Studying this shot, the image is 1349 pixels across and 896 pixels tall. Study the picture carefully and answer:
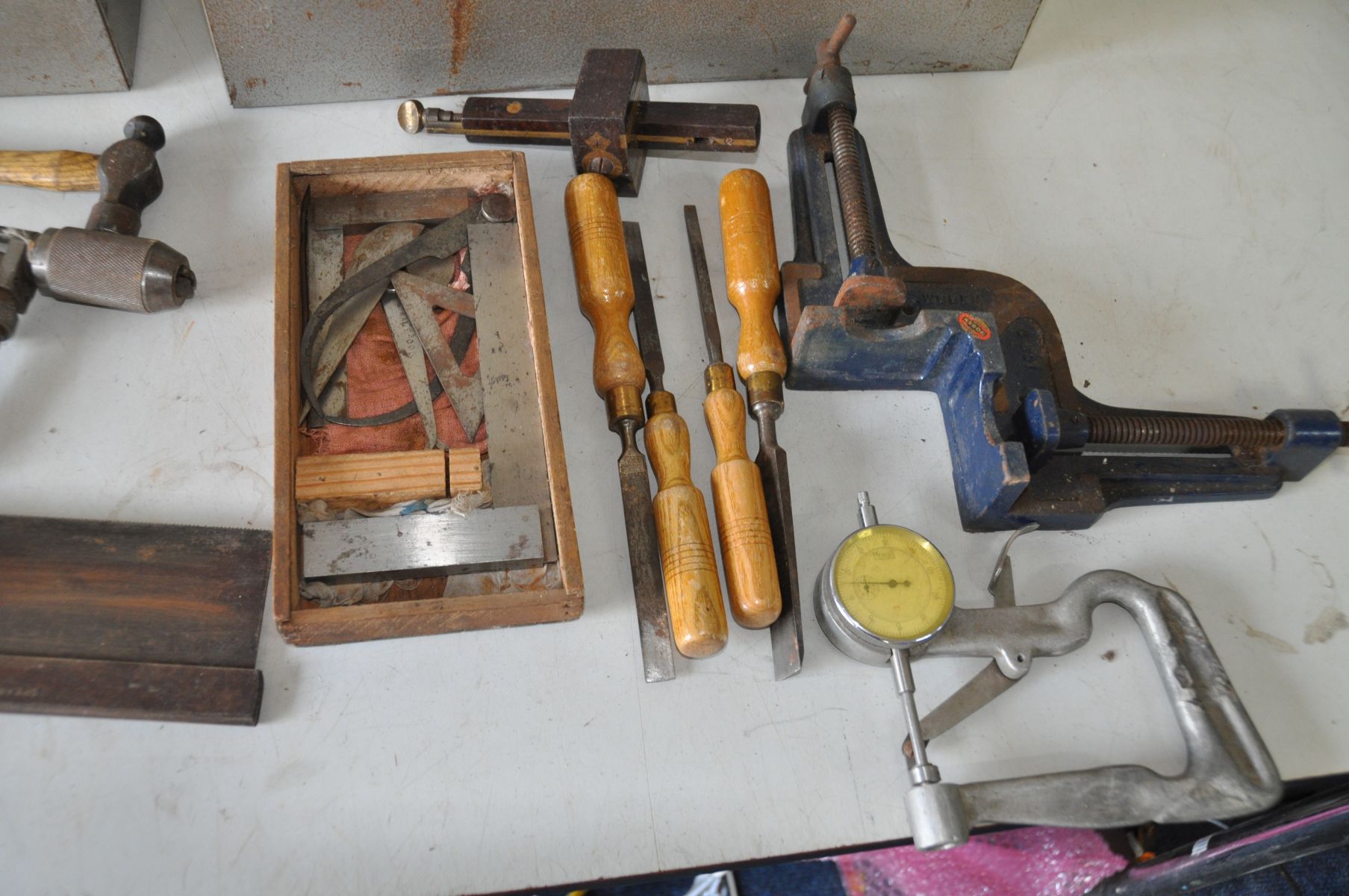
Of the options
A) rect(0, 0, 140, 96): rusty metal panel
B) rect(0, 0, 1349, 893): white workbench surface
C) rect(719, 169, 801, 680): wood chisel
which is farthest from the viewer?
rect(0, 0, 140, 96): rusty metal panel

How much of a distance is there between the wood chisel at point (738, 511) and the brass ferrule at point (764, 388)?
0.09 feet

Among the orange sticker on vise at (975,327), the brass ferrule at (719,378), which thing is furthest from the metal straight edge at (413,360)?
the orange sticker on vise at (975,327)

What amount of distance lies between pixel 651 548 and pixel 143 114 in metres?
1.22

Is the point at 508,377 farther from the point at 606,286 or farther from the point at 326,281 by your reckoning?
the point at 326,281

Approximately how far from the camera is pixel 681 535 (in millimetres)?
1260

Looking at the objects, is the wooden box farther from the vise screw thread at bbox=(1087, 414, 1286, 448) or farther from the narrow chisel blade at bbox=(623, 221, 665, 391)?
the vise screw thread at bbox=(1087, 414, 1286, 448)

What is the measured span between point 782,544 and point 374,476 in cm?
58

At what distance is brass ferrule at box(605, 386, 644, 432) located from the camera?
1.37 metres

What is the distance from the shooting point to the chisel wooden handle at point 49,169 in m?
1.49

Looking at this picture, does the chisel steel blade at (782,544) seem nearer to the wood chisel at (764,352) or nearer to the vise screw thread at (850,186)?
the wood chisel at (764,352)

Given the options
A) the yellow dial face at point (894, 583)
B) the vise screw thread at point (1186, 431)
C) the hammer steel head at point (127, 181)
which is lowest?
the yellow dial face at point (894, 583)

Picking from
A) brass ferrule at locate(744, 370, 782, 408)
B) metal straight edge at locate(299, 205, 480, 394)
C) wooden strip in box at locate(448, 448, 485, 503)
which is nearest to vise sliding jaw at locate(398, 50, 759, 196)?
metal straight edge at locate(299, 205, 480, 394)

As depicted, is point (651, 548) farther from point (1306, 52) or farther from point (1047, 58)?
point (1306, 52)

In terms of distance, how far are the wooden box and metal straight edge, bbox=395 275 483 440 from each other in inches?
2.0
